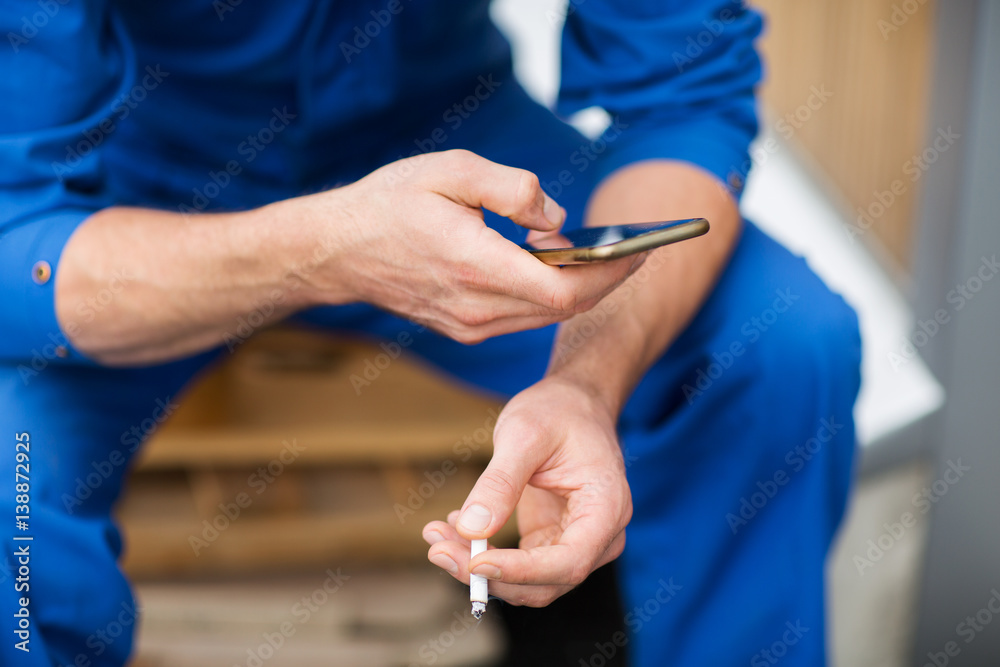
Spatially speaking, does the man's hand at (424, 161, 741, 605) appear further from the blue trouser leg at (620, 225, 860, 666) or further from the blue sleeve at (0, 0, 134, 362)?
the blue sleeve at (0, 0, 134, 362)

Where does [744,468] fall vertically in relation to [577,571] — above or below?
below

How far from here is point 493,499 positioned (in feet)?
1.42

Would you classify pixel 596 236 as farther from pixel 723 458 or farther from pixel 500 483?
pixel 723 458

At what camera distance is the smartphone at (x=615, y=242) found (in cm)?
42

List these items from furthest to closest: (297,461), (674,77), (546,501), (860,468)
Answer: (297,461) → (860,468) → (674,77) → (546,501)

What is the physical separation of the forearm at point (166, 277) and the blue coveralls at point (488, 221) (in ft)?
0.06

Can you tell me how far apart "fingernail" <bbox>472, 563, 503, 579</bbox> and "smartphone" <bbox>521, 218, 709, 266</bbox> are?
150 millimetres

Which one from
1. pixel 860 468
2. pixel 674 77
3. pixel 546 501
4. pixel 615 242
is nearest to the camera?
pixel 615 242

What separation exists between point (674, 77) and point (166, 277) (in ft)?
1.41

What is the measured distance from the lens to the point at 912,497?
99 centimetres

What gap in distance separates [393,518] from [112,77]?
A: 646mm

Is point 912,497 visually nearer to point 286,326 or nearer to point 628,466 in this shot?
point 628,466

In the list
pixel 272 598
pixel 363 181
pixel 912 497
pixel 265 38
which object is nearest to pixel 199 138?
pixel 265 38

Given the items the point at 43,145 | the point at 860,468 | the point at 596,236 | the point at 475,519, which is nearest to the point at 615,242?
the point at 596,236
